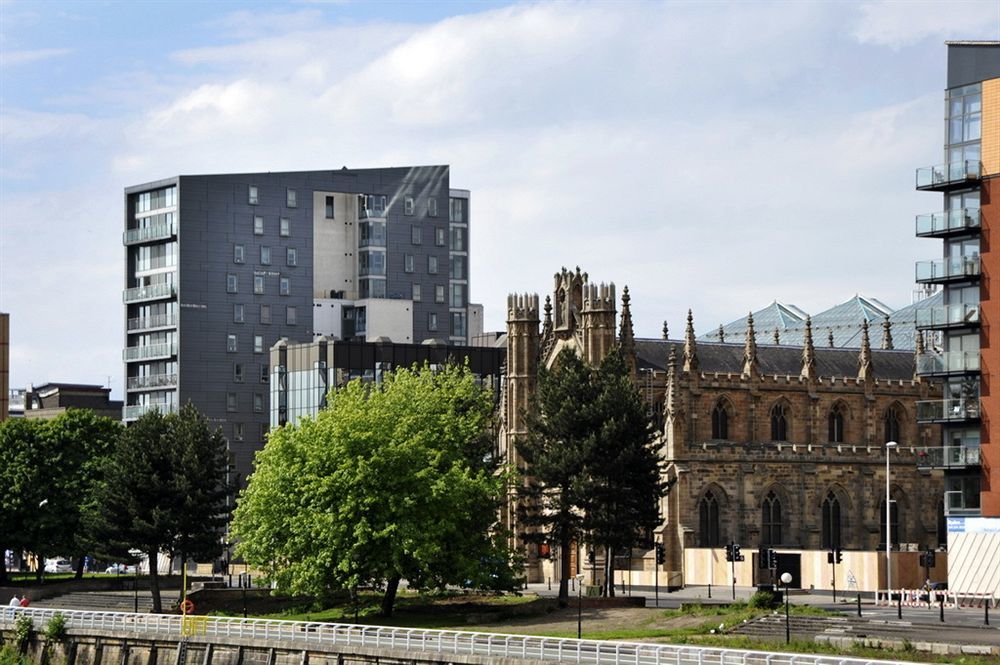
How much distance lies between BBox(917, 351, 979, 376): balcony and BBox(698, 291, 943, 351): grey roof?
66.5m

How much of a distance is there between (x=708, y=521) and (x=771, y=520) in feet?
15.6

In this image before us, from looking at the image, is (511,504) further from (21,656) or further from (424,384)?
(21,656)

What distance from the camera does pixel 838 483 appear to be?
121m

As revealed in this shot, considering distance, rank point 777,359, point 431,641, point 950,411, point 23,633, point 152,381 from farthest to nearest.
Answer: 1. point 152,381
2. point 777,359
3. point 23,633
4. point 950,411
5. point 431,641

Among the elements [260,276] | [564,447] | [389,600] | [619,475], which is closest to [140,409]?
[260,276]

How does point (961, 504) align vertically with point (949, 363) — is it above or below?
below

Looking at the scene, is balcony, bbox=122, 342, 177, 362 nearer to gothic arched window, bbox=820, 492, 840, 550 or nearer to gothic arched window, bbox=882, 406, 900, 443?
gothic arched window, bbox=882, 406, 900, 443

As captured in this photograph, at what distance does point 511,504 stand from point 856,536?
72.7 feet

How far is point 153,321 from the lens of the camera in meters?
161

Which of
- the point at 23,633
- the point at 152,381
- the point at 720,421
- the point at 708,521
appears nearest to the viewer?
the point at 23,633

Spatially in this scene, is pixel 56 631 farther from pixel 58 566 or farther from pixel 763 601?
pixel 58 566

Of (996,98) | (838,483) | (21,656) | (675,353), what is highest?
(996,98)

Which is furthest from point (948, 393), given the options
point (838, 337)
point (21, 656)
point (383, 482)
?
point (838, 337)

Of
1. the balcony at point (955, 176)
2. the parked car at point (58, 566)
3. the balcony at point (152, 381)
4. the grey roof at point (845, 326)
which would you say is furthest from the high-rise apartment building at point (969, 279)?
the parked car at point (58, 566)
